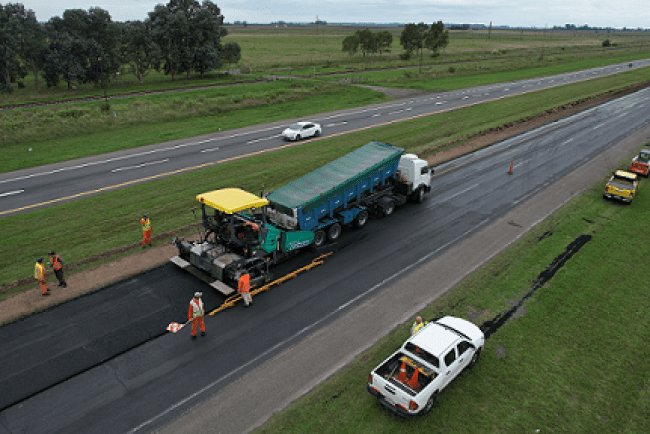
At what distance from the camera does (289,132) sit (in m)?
39.1

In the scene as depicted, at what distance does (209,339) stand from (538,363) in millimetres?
10550

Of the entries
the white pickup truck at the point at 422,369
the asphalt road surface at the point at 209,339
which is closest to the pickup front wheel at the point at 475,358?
the white pickup truck at the point at 422,369

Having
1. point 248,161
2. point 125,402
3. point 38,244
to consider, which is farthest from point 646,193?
point 38,244

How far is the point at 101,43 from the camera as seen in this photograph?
6931 cm

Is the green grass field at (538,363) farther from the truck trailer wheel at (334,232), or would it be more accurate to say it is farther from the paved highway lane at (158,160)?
the paved highway lane at (158,160)

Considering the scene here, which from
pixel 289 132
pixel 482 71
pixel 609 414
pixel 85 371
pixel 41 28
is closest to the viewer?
pixel 609 414

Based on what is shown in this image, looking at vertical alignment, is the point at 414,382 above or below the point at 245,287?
below

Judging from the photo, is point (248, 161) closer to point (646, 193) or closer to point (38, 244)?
point (38, 244)

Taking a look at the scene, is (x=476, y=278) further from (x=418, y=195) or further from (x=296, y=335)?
(x=418, y=195)

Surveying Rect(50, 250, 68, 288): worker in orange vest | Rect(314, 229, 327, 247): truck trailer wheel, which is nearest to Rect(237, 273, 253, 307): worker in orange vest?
Rect(314, 229, 327, 247): truck trailer wheel

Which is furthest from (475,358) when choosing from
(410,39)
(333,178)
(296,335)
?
(410,39)

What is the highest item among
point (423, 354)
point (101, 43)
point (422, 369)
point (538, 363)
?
point (101, 43)

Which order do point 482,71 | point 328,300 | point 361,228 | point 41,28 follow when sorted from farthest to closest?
point 482,71
point 41,28
point 361,228
point 328,300

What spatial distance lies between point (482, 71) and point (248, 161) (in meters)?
71.1
